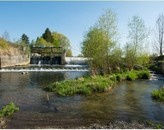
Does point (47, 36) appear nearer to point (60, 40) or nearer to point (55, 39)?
point (55, 39)

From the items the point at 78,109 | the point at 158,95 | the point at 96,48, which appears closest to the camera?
the point at 78,109

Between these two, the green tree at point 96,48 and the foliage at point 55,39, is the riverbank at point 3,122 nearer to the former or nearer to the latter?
the green tree at point 96,48

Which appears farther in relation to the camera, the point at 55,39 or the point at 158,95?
the point at 55,39

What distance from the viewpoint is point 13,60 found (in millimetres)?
61812

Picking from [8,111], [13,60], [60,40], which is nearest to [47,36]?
[60,40]

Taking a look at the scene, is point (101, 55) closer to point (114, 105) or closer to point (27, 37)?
point (114, 105)

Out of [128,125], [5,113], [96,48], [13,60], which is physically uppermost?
[96,48]

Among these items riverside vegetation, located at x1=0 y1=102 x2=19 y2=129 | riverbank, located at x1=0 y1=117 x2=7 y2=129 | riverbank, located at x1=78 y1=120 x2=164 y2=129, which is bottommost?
riverbank, located at x1=78 y1=120 x2=164 y2=129

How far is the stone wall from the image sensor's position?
5560 cm

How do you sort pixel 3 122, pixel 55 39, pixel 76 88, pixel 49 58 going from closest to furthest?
1. pixel 3 122
2. pixel 76 88
3. pixel 49 58
4. pixel 55 39

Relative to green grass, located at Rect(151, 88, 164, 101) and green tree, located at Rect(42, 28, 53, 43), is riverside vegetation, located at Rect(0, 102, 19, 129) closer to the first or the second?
green grass, located at Rect(151, 88, 164, 101)

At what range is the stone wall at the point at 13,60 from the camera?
2189 inches

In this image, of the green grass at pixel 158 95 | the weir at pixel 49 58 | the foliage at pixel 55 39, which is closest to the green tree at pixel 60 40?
the foliage at pixel 55 39

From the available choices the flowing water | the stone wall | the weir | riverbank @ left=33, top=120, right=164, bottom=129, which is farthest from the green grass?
the weir
